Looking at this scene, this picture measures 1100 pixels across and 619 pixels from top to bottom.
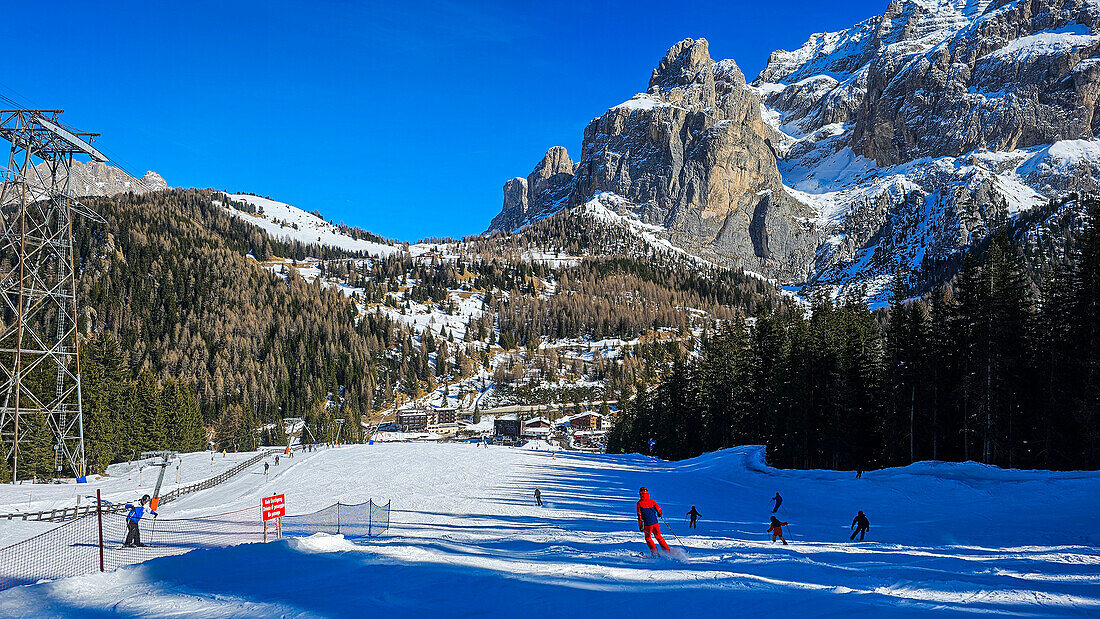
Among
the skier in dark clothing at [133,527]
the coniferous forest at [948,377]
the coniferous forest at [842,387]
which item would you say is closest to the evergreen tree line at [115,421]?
the coniferous forest at [842,387]

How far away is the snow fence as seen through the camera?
14.5 metres

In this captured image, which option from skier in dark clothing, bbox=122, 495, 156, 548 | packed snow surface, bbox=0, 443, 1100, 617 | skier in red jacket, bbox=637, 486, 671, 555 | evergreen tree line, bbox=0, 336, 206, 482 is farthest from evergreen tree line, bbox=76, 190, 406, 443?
skier in red jacket, bbox=637, 486, 671, 555

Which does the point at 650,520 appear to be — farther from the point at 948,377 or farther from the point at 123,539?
the point at 948,377

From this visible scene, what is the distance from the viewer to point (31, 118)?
33.8 meters

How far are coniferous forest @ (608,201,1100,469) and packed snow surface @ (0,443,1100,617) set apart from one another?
868 centimetres

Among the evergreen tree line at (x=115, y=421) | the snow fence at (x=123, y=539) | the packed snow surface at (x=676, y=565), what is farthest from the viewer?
the evergreen tree line at (x=115, y=421)

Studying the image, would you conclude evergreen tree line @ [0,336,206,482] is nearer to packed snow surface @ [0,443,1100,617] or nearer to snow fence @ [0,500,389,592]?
snow fence @ [0,500,389,592]

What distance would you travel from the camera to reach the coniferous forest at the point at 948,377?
108ft

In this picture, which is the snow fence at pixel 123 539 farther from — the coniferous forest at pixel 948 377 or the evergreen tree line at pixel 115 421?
the coniferous forest at pixel 948 377

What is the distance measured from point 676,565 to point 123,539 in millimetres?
17103

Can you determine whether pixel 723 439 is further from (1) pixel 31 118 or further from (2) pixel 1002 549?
(1) pixel 31 118

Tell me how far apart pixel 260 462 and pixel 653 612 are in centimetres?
5336

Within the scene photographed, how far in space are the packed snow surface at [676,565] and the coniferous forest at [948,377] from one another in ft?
28.5

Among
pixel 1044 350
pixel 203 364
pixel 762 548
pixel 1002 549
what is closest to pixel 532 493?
pixel 762 548
